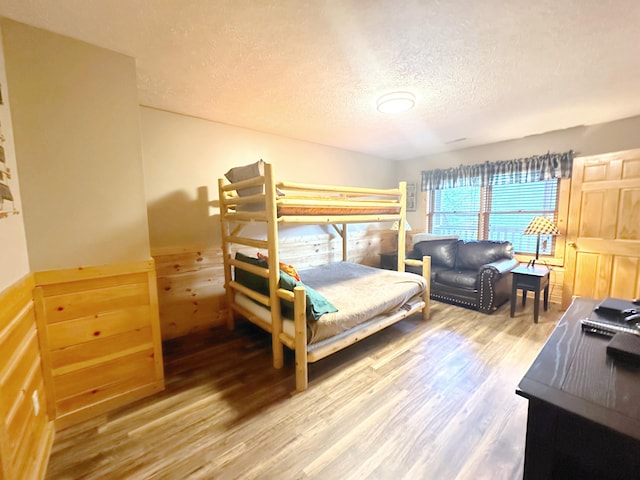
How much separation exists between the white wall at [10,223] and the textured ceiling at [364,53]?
516 mm

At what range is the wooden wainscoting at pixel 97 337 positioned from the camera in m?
1.54

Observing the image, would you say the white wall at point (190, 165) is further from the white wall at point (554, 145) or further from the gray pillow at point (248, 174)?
the white wall at point (554, 145)

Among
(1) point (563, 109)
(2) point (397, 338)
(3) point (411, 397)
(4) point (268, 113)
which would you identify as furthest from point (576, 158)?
(4) point (268, 113)

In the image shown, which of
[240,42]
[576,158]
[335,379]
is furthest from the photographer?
[576,158]

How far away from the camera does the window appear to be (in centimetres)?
368

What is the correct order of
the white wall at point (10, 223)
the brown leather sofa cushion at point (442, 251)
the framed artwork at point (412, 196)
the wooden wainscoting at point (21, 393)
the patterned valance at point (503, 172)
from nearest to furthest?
the wooden wainscoting at point (21, 393), the white wall at point (10, 223), the patterned valance at point (503, 172), the brown leather sofa cushion at point (442, 251), the framed artwork at point (412, 196)

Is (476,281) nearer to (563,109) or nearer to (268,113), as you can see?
(563,109)

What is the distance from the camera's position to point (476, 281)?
334 centimetres

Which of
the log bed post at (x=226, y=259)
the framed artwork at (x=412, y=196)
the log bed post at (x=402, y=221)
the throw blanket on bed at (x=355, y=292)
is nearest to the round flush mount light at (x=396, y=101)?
the log bed post at (x=402, y=221)

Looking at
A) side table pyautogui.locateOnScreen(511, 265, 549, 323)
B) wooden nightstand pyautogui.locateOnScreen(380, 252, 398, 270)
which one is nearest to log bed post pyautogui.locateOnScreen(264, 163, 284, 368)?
wooden nightstand pyautogui.locateOnScreen(380, 252, 398, 270)

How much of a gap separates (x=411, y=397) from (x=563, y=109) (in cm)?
322

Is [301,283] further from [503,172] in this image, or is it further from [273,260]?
[503,172]

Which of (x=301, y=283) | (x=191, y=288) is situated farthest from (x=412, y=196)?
(x=191, y=288)

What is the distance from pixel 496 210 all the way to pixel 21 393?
529cm
